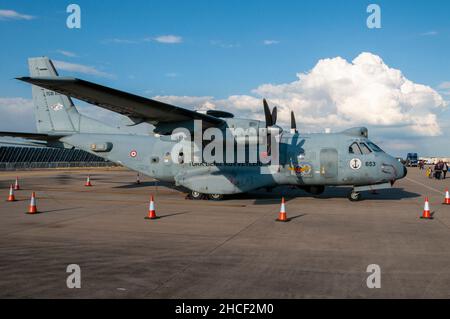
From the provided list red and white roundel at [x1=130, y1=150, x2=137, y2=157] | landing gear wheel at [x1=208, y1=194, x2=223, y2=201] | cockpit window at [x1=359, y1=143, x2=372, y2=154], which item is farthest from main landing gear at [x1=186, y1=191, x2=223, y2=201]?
cockpit window at [x1=359, y1=143, x2=372, y2=154]

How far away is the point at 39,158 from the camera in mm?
60125

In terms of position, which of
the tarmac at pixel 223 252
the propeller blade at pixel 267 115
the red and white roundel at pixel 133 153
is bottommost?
the tarmac at pixel 223 252

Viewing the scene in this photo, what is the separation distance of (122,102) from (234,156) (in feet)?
20.0

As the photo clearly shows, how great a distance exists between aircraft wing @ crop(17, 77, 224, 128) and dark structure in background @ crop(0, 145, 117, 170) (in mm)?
39872

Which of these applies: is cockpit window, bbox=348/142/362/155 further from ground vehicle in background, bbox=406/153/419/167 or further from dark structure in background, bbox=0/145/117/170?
ground vehicle in background, bbox=406/153/419/167

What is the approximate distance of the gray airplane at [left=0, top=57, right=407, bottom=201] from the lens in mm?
15922

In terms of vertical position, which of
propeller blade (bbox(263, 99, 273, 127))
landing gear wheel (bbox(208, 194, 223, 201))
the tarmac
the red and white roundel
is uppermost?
propeller blade (bbox(263, 99, 273, 127))

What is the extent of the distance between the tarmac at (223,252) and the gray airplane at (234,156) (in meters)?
2.51

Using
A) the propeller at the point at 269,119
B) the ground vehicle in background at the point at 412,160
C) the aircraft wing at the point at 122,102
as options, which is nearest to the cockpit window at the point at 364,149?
the propeller at the point at 269,119

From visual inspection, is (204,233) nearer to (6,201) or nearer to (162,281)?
(162,281)

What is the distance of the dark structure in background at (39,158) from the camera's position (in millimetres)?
54031

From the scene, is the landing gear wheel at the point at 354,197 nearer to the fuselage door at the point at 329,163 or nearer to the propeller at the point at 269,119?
the fuselage door at the point at 329,163

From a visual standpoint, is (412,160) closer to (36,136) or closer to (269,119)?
(269,119)
